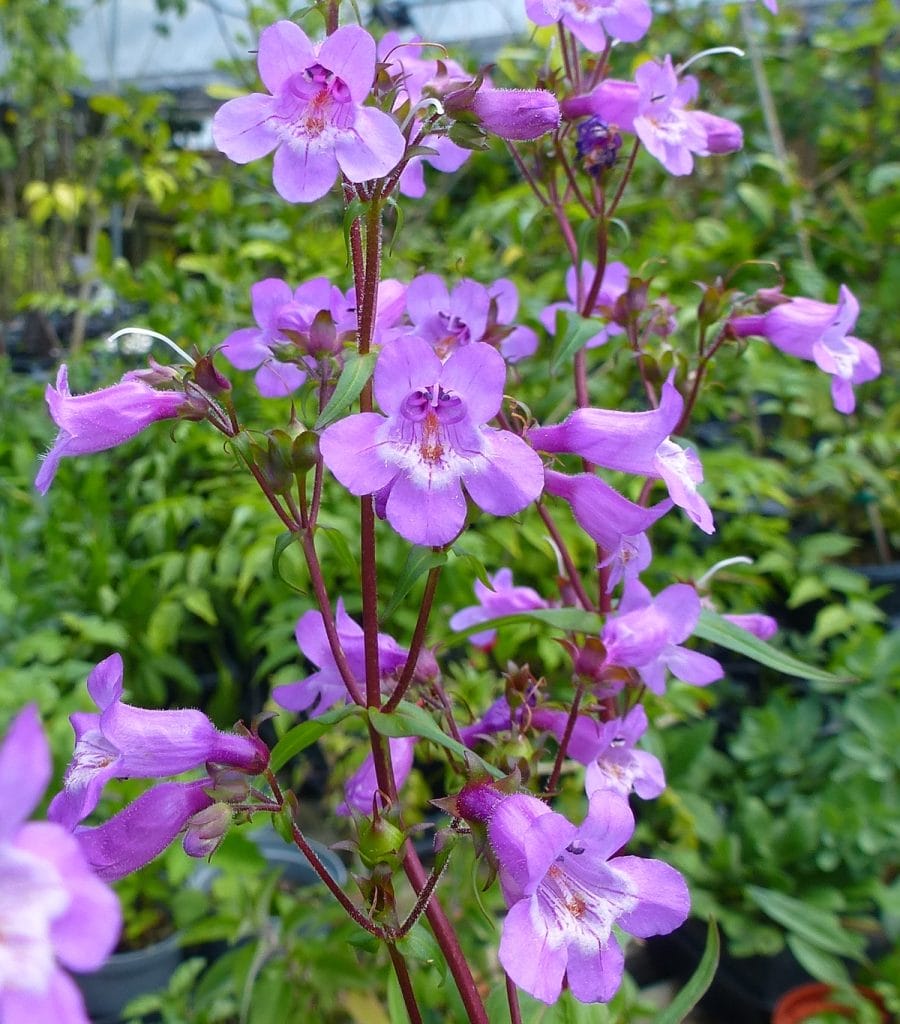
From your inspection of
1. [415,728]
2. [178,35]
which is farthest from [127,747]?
[178,35]

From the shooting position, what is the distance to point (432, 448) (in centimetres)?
63

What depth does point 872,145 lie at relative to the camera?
3475mm

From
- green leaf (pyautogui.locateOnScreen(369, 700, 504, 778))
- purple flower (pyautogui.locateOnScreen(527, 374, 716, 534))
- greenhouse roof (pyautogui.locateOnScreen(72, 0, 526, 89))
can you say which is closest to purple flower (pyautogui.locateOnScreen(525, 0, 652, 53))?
purple flower (pyautogui.locateOnScreen(527, 374, 716, 534))

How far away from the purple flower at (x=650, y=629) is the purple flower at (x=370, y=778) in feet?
0.67

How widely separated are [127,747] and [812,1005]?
1.58m

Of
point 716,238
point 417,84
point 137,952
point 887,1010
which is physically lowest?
point 137,952

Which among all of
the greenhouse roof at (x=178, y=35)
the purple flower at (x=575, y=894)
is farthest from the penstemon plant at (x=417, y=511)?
the greenhouse roof at (x=178, y=35)

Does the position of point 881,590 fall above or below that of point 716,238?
below

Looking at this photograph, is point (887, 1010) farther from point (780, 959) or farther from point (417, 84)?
point (417, 84)

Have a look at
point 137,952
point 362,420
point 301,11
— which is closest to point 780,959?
point 137,952

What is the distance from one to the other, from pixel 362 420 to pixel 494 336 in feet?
0.99

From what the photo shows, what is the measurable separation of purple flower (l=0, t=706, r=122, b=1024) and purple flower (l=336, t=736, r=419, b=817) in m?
0.43

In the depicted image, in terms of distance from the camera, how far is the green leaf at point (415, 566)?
63cm

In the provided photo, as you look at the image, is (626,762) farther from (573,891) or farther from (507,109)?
(507,109)
